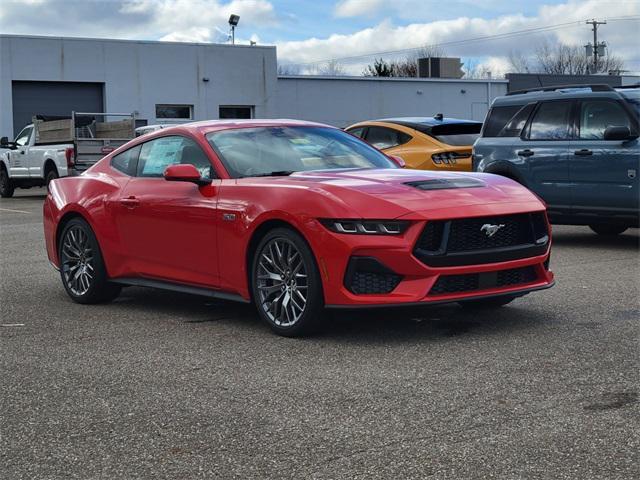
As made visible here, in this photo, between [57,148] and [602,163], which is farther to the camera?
[57,148]

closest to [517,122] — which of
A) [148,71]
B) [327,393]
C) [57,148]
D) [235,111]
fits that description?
[327,393]

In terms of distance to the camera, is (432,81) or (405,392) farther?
(432,81)

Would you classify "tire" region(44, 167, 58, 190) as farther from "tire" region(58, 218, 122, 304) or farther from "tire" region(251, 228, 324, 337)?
"tire" region(251, 228, 324, 337)

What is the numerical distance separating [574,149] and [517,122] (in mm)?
1080

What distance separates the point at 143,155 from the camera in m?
8.62

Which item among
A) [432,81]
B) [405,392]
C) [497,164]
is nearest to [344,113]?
[432,81]

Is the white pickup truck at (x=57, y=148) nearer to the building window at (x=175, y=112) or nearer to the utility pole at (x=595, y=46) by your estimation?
the building window at (x=175, y=112)

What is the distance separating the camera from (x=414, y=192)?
22.6 feet

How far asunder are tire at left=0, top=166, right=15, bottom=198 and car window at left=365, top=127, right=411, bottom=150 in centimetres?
1380

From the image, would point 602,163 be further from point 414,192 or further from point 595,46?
point 595,46

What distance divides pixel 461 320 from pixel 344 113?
37563 mm

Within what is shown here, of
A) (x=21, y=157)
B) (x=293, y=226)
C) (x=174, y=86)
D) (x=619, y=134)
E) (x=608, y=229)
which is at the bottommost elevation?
(x=608, y=229)

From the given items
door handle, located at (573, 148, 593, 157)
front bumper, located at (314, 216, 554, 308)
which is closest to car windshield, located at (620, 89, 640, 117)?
door handle, located at (573, 148, 593, 157)

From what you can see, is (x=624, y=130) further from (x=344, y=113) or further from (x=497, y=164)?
(x=344, y=113)
